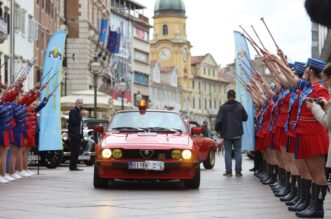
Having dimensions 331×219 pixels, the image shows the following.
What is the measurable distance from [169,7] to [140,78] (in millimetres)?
34699

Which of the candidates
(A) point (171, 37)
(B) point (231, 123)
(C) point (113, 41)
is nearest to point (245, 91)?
(B) point (231, 123)

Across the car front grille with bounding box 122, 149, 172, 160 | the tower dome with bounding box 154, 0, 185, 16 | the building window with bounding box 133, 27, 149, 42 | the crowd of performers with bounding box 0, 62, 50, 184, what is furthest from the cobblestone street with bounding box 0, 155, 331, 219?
the tower dome with bounding box 154, 0, 185, 16

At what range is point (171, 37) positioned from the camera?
→ 163m

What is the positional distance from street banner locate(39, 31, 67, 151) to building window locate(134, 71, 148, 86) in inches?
4213

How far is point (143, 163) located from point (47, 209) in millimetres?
4044

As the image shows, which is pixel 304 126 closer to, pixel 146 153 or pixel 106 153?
pixel 146 153

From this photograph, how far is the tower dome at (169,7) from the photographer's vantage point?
540ft

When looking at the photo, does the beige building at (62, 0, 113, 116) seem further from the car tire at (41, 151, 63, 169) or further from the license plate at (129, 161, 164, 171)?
the license plate at (129, 161, 164, 171)

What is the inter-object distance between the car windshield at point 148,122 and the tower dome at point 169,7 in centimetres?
14705

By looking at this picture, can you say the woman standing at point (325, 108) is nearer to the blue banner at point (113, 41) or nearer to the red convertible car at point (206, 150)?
the red convertible car at point (206, 150)

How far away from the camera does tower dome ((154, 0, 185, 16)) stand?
16462 centimetres

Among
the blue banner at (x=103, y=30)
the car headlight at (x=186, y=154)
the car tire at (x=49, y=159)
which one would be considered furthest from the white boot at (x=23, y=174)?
the blue banner at (x=103, y=30)

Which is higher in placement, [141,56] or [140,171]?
[141,56]

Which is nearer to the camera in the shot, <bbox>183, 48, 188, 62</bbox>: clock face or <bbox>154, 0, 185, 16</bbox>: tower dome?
<bbox>154, 0, 185, 16</bbox>: tower dome
